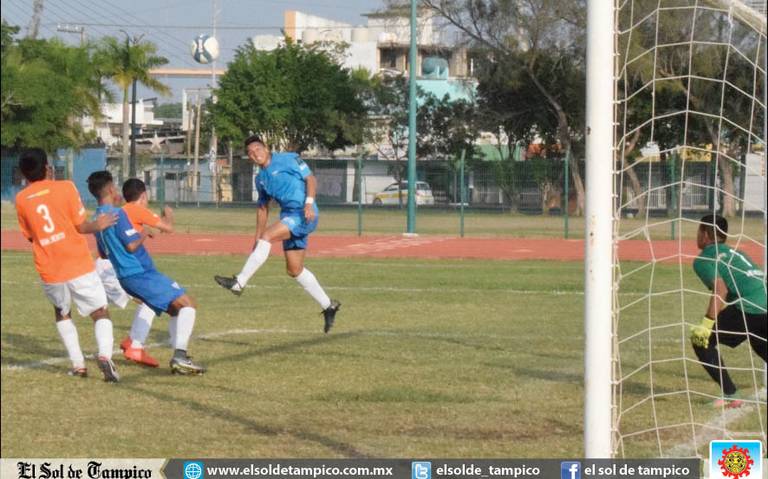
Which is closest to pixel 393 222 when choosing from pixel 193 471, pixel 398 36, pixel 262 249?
pixel 398 36

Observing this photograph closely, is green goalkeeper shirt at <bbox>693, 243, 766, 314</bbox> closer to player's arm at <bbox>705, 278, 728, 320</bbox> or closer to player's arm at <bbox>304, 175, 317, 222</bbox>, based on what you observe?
player's arm at <bbox>705, 278, 728, 320</bbox>

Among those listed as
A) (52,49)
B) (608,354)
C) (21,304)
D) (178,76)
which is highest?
(52,49)

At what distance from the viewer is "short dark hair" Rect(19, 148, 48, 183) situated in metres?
9.16

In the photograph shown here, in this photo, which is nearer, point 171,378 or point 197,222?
point 171,378

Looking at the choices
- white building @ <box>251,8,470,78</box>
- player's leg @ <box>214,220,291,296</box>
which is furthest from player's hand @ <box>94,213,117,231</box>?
white building @ <box>251,8,470,78</box>

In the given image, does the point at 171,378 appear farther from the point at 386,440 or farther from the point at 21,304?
the point at 21,304

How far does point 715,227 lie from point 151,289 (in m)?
4.65

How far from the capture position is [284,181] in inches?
408

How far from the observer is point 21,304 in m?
16.0

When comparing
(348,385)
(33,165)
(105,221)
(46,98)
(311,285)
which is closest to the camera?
(105,221)

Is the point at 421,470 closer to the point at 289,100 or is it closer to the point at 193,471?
the point at 193,471

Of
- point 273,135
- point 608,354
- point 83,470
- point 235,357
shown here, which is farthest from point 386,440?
point 273,135

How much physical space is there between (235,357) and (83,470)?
537 cm

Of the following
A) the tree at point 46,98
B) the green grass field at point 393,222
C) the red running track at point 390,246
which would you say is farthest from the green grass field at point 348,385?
the green grass field at point 393,222
